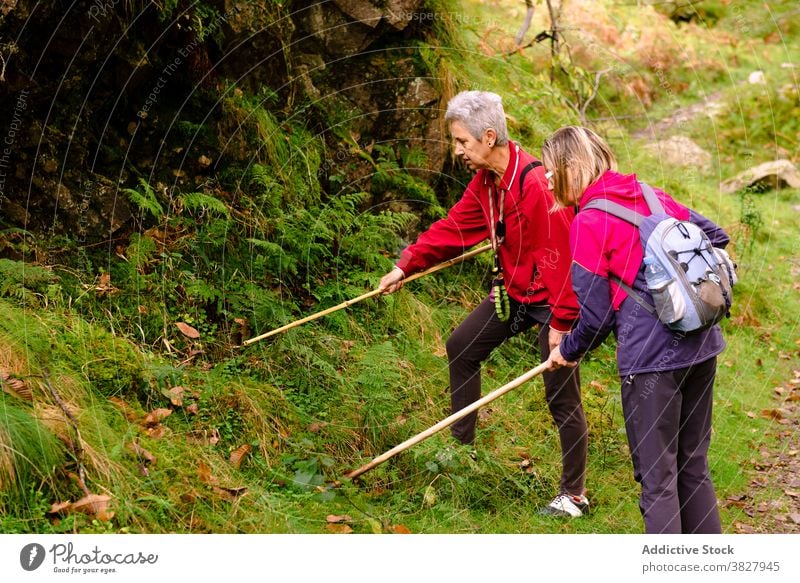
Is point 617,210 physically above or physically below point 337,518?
above

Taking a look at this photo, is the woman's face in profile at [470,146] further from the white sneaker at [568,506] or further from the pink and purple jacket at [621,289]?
the white sneaker at [568,506]

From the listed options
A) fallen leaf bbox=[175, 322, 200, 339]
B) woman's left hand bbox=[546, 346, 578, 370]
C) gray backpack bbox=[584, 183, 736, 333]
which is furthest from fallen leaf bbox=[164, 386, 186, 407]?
gray backpack bbox=[584, 183, 736, 333]

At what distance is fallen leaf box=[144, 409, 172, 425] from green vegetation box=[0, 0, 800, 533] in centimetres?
1

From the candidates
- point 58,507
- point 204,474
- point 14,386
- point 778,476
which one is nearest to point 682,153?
point 778,476

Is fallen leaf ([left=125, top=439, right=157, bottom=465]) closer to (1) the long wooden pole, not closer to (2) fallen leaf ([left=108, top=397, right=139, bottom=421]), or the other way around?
(2) fallen leaf ([left=108, top=397, right=139, bottom=421])

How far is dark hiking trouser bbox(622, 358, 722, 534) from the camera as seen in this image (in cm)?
393

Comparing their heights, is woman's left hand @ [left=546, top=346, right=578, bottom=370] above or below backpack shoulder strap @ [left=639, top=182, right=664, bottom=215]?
below

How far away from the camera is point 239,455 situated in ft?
16.3

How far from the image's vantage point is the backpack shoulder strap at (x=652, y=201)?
3879mm

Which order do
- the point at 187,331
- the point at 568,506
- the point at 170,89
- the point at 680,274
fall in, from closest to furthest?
the point at 680,274, the point at 568,506, the point at 187,331, the point at 170,89
